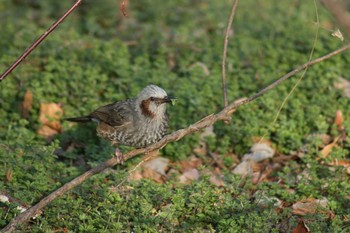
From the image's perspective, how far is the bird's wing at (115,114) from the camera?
6497 mm

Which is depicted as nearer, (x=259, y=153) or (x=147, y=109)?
(x=147, y=109)

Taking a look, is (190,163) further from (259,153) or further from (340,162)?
(340,162)

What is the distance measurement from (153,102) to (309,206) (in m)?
1.75

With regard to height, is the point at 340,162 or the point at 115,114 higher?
the point at 115,114

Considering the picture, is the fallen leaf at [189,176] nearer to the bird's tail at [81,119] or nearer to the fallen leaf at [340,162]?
the bird's tail at [81,119]

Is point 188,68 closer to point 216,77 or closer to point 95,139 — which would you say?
point 216,77

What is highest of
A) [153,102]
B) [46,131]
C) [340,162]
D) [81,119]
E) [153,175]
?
[153,102]

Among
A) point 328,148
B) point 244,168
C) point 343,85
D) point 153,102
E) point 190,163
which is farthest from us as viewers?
point 343,85

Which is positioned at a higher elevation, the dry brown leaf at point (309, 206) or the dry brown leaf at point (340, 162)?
the dry brown leaf at point (309, 206)

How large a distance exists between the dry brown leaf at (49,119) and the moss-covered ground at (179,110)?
6cm

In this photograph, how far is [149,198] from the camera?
5418 millimetres

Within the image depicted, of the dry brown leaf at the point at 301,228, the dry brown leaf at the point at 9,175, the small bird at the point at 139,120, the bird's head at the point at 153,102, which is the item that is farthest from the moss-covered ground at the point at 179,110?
the bird's head at the point at 153,102

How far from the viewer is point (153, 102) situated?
6.34m

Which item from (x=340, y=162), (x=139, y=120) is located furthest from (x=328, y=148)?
(x=139, y=120)
